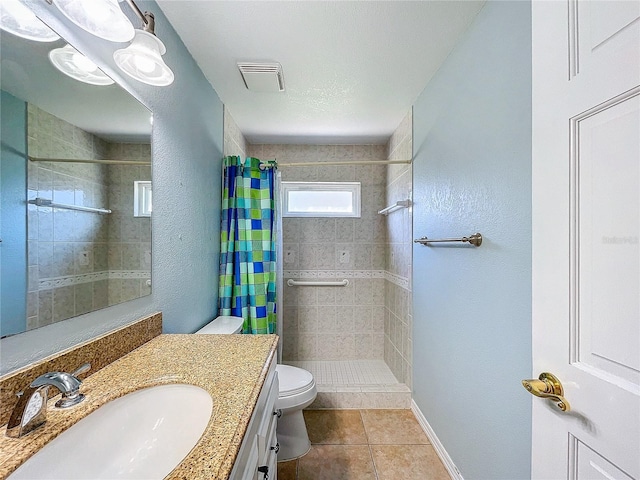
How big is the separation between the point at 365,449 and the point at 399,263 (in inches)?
53.1

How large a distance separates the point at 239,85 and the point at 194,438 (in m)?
1.92

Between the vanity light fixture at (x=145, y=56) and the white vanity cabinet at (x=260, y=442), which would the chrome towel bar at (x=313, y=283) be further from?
the vanity light fixture at (x=145, y=56)

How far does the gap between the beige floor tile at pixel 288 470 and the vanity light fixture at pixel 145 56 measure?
195cm

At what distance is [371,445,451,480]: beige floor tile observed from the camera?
5.17ft

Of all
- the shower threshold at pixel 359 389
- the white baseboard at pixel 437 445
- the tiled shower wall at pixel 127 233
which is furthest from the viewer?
the shower threshold at pixel 359 389

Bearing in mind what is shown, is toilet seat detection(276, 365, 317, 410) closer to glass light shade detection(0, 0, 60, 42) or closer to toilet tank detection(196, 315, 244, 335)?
toilet tank detection(196, 315, 244, 335)

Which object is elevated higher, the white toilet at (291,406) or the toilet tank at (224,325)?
the toilet tank at (224,325)

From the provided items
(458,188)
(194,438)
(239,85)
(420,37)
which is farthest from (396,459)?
(239,85)

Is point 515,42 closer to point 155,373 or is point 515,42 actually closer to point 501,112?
point 501,112

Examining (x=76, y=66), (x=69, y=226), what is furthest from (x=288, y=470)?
(x=76, y=66)

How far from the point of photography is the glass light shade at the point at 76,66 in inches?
32.0

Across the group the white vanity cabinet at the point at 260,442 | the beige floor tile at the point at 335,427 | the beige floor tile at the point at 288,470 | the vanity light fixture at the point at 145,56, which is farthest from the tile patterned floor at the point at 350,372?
the vanity light fixture at the point at 145,56
